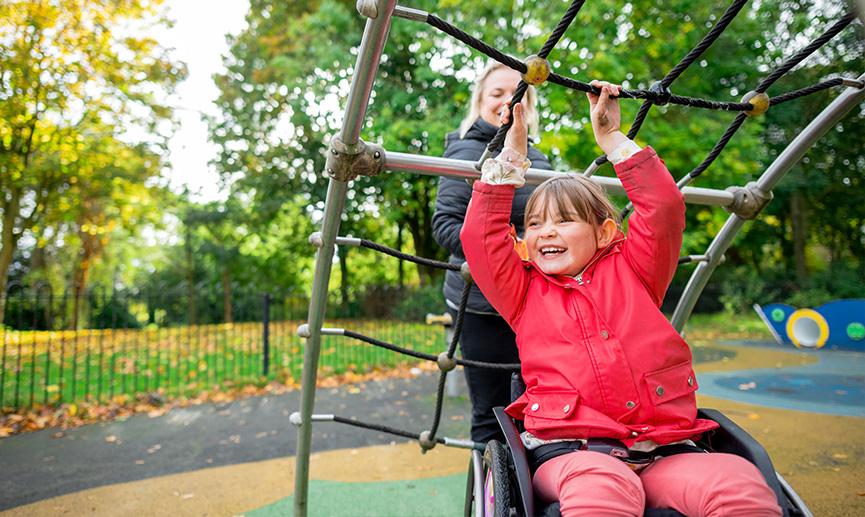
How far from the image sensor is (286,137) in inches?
481

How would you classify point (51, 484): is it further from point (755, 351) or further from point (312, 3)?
point (312, 3)

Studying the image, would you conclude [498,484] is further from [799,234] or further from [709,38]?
[799,234]

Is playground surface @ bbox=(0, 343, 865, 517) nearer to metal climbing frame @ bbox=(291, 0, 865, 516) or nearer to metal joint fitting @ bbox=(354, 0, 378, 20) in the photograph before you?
metal climbing frame @ bbox=(291, 0, 865, 516)

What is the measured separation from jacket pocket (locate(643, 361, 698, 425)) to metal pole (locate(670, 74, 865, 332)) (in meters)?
0.93

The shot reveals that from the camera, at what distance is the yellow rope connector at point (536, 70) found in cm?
107

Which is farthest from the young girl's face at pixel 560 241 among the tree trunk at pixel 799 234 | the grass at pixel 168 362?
the tree trunk at pixel 799 234

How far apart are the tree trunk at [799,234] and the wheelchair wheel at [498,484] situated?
1271cm

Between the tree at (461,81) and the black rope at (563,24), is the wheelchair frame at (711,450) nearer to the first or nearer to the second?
the black rope at (563,24)

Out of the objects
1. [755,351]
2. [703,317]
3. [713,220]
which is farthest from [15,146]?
[703,317]

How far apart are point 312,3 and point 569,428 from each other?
39.6ft

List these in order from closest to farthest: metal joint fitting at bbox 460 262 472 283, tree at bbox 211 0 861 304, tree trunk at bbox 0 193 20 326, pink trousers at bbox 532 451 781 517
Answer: pink trousers at bbox 532 451 781 517 < metal joint fitting at bbox 460 262 472 283 < tree at bbox 211 0 861 304 < tree trunk at bbox 0 193 20 326

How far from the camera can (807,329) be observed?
7.73 meters

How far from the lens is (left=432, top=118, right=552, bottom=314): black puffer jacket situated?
1786 mm

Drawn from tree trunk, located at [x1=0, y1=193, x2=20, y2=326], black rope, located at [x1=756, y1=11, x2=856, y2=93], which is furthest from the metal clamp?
tree trunk, located at [x1=0, y1=193, x2=20, y2=326]
